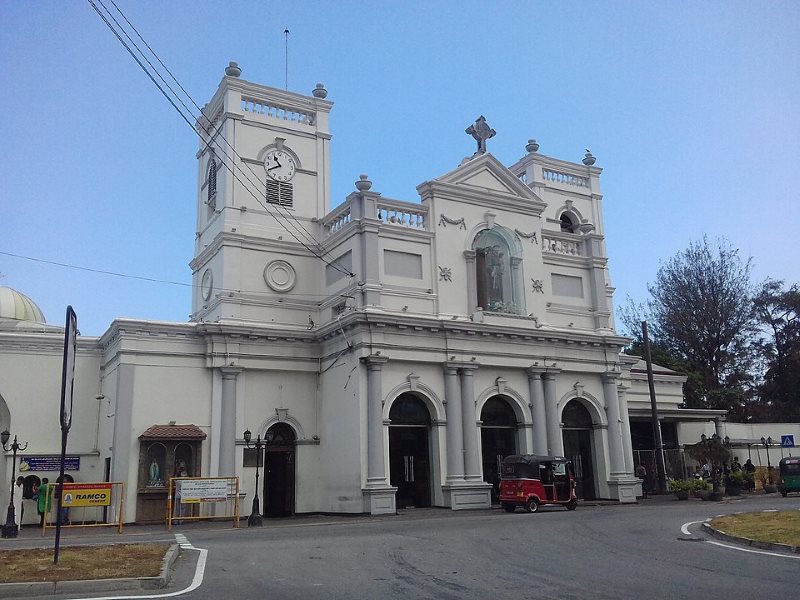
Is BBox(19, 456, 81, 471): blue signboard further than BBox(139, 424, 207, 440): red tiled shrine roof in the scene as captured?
Yes

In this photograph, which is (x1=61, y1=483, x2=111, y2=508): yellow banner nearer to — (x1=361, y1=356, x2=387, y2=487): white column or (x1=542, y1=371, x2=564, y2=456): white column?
(x1=361, y1=356, x2=387, y2=487): white column

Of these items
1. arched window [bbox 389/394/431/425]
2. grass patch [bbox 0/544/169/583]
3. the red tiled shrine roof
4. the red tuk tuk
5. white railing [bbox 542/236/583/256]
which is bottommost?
grass patch [bbox 0/544/169/583]

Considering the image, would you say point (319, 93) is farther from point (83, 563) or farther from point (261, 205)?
point (83, 563)

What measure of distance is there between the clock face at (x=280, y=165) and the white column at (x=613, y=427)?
1690 centimetres

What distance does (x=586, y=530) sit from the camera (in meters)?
19.5

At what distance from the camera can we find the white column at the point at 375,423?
27594 millimetres

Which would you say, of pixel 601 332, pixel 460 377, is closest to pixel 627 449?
pixel 601 332

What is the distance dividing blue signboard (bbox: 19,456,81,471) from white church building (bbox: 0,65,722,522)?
0.08 m

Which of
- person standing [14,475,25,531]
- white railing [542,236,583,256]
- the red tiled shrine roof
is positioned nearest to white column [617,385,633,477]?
white railing [542,236,583,256]

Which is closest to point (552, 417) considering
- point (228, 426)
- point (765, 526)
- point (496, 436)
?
point (496, 436)

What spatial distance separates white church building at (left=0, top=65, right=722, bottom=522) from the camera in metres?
28.6

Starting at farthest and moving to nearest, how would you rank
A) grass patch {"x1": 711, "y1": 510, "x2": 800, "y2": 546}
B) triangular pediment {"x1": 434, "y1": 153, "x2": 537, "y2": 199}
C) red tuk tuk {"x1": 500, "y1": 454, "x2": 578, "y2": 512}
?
triangular pediment {"x1": 434, "y1": 153, "x2": 537, "y2": 199} → red tuk tuk {"x1": 500, "y1": 454, "x2": 578, "y2": 512} → grass patch {"x1": 711, "y1": 510, "x2": 800, "y2": 546}

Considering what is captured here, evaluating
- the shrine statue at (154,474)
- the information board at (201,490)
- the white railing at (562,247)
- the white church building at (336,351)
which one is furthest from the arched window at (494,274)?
the shrine statue at (154,474)

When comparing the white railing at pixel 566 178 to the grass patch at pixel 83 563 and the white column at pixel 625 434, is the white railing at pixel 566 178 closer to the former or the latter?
the white column at pixel 625 434
